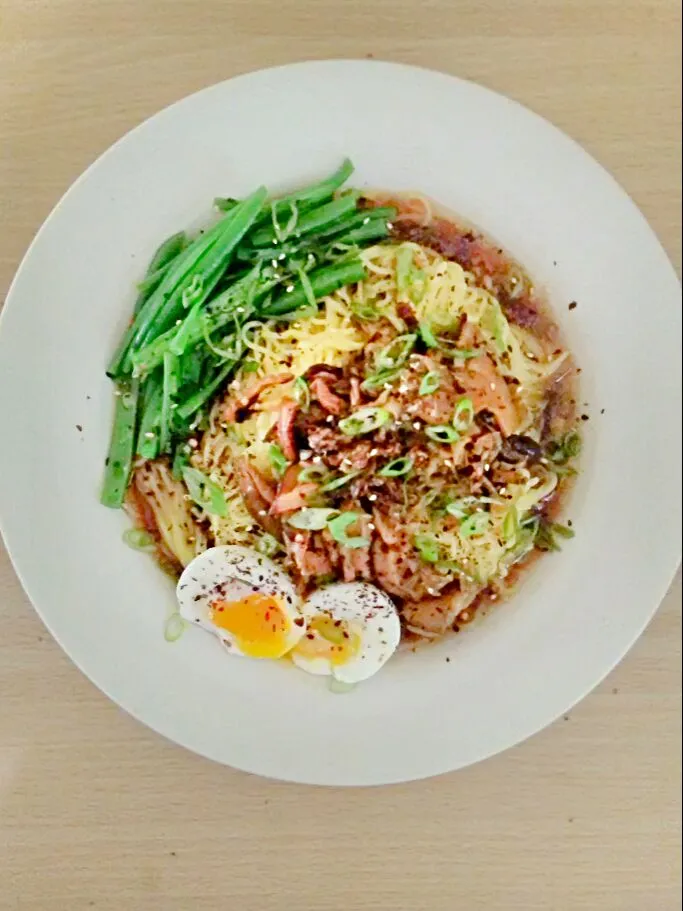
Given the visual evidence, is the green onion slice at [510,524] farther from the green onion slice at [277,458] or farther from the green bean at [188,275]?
the green bean at [188,275]

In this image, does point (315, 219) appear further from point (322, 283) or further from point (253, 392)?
point (253, 392)

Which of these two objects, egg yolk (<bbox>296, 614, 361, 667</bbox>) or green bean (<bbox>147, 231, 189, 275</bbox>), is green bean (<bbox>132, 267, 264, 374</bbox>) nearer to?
green bean (<bbox>147, 231, 189, 275</bbox>)

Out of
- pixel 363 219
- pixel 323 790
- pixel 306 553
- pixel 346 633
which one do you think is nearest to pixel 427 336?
pixel 363 219

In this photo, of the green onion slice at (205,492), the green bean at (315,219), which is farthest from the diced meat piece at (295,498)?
the green bean at (315,219)

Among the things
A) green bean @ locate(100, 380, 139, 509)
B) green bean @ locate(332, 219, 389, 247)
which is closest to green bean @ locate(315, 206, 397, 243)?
green bean @ locate(332, 219, 389, 247)

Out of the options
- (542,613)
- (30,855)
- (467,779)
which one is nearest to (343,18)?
(542,613)

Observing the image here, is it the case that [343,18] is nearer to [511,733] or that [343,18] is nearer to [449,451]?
[449,451]

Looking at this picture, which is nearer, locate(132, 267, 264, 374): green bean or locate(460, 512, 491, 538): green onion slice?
locate(132, 267, 264, 374): green bean
